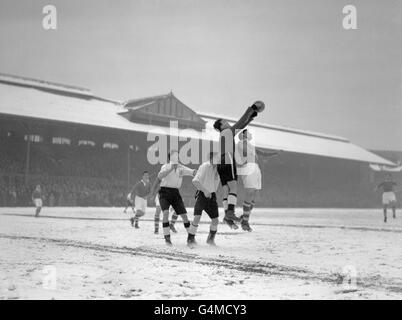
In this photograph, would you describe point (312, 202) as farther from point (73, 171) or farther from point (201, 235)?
point (201, 235)

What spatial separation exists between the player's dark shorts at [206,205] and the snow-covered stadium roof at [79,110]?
50.4 ft

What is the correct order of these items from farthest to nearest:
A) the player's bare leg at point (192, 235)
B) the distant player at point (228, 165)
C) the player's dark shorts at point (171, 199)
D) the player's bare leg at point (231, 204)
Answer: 1. the player's dark shorts at point (171, 199)
2. the player's bare leg at point (192, 235)
3. the player's bare leg at point (231, 204)
4. the distant player at point (228, 165)

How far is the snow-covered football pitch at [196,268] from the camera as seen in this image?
434 cm

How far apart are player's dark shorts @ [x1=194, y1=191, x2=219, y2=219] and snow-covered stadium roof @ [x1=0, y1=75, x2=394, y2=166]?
15374 millimetres

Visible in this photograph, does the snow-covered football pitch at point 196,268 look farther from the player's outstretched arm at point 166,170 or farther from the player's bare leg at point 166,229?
the player's outstretched arm at point 166,170

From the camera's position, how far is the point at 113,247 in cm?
762

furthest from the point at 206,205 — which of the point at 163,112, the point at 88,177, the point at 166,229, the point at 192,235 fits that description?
the point at 163,112

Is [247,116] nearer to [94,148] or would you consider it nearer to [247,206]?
[247,206]

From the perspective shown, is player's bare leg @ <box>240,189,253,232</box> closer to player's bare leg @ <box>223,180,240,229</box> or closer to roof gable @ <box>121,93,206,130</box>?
player's bare leg @ <box>223,180,240,229</box>

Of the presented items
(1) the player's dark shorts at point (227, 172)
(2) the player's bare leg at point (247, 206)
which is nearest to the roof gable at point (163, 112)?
(2) the player's bare leg at point (247, 206)

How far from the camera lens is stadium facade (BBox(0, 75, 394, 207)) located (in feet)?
74.5

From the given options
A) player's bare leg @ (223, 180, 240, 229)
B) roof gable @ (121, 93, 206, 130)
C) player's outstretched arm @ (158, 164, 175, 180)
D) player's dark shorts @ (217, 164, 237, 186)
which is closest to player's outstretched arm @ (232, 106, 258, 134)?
player's dark shorts @ (217, 164, 237, 186)

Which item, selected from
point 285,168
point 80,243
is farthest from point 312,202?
point 80,243

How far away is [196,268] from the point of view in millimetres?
5641
